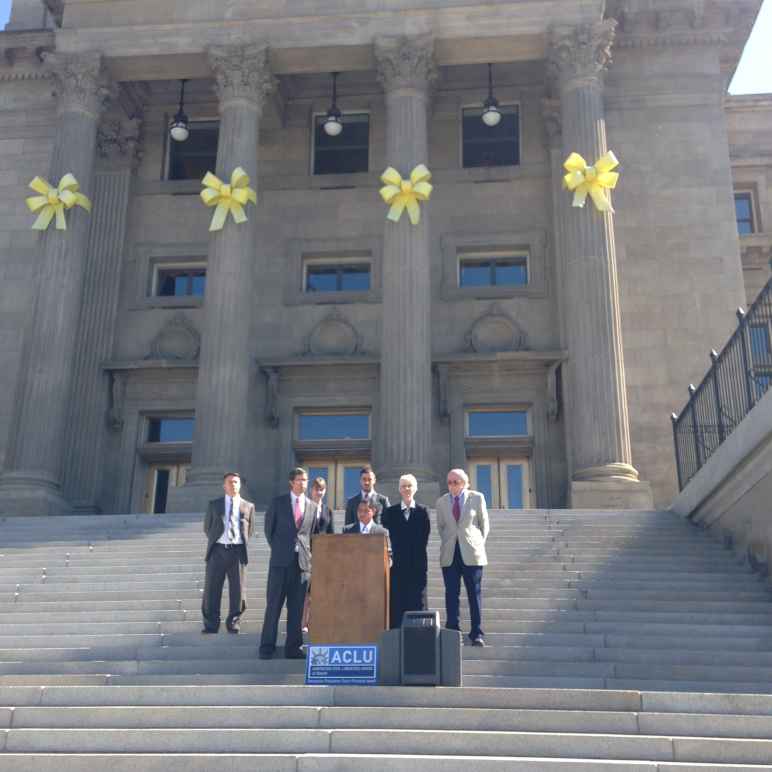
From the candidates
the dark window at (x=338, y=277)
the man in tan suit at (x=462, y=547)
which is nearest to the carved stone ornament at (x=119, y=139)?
the dark window at (x=338, y=277)

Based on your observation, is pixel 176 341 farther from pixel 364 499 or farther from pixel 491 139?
pixel 364 499

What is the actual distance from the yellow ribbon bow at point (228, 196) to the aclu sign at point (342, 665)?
1549 centimetres

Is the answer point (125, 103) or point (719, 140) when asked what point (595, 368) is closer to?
point (719, 140)

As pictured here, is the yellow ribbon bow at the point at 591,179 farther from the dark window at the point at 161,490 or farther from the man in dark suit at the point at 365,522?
the man in dark suit at the point at 365,522

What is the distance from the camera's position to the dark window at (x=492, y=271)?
26.4 m

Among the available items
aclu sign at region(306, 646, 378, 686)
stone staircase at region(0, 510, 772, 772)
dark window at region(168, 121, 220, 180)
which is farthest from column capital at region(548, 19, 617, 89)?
aclu sign at region(306, 646, 378, 686)

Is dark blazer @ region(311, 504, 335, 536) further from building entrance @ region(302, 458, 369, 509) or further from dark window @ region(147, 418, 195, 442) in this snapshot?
dark window @ region(147, 418, 195, 442)

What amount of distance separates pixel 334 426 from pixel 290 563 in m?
14.8

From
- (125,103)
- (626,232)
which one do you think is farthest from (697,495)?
(125,103)

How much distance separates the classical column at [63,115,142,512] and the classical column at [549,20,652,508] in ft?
38.0

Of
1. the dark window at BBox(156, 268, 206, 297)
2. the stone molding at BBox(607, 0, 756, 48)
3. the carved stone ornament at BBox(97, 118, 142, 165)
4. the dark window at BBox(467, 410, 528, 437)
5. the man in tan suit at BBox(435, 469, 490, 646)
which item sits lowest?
the man in tan suit at BBox(435, 469, 490, 646)

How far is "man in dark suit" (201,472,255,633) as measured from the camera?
11805 millimetres

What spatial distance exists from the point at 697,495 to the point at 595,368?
5158mm

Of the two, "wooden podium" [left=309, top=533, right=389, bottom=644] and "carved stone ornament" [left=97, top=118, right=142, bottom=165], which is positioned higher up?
"carved stone ornament" [left=97, top=118, right=142, bottom=165]
